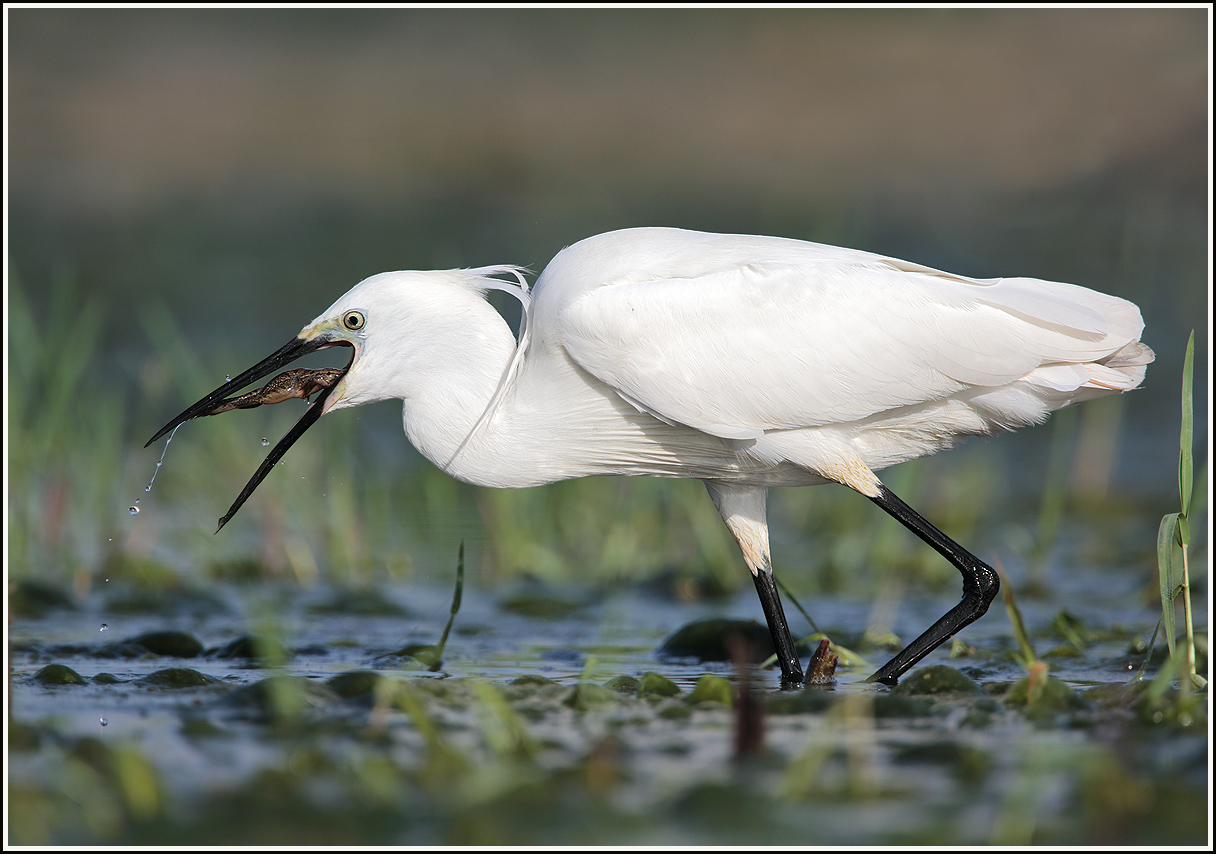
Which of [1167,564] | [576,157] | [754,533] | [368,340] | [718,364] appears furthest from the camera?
[576,157]

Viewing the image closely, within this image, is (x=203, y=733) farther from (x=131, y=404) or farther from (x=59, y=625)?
(x=131, y=404)

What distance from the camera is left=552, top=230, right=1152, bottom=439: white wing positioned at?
3.99m

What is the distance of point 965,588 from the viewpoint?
14.5 ft

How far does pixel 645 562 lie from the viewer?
19.7 ft

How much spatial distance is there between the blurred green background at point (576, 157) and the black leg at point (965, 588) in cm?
313

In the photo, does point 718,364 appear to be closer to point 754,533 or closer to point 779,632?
point 754,533

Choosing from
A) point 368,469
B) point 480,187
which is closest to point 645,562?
point 368,469

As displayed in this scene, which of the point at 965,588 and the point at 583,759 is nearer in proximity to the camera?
the point at 583,759

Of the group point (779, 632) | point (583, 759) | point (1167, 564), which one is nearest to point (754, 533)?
point (779, 632)

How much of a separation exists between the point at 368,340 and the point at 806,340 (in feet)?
4.54

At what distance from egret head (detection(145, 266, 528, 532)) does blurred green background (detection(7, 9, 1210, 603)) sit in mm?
3314

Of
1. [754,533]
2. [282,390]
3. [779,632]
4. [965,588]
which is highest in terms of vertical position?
[282,390]

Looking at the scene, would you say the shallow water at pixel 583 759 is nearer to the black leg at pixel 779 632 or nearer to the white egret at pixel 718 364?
the black leg at pixel 779 632

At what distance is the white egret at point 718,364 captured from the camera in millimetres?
4023
